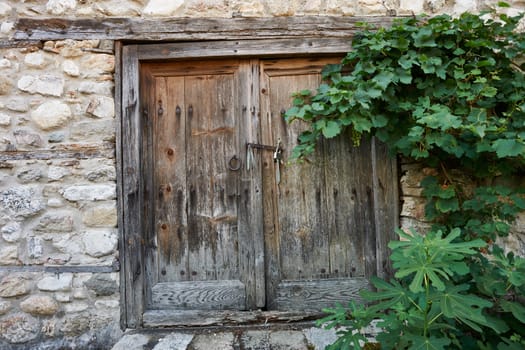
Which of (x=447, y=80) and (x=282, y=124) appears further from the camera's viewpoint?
(x=282, y=124)

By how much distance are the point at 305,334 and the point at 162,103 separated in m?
1.83

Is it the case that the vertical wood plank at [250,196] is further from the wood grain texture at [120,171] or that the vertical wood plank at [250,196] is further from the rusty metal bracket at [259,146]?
the wood grain texture at [120,171]

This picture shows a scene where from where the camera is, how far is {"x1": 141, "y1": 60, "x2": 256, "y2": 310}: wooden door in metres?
2.52

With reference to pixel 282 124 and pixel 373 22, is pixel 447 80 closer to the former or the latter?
pixel 373 22

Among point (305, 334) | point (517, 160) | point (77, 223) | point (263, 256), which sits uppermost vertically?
point (517, 160)

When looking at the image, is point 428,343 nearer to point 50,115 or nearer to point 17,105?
point 50,115

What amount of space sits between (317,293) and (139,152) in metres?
1.56

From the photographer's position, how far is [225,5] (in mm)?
2451

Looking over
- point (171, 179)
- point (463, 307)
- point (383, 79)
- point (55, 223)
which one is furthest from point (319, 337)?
point (55, 223)

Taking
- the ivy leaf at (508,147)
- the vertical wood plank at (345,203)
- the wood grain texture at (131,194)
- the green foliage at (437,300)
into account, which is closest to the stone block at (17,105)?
the wood grain texture at (131,194)

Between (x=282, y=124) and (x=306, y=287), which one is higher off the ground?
(x=282, y=124)

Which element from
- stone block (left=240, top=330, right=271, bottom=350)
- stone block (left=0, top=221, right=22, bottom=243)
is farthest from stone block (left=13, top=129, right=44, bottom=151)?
stone block (left=240, top=330, right=271, bottom=350)

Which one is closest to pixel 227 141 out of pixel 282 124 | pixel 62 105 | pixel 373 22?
pixel 282 124

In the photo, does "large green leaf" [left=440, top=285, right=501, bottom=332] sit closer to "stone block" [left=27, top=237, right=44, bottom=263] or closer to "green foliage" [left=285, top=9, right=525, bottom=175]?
"green foliage" [left=285, top=9, right=525, bottom=175]
